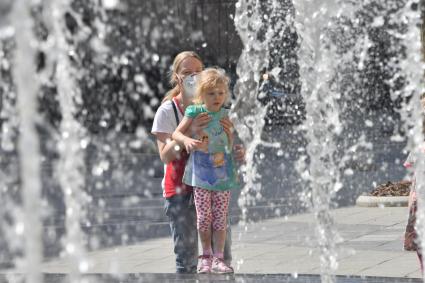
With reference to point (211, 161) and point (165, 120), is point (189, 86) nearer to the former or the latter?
point (165, 120)

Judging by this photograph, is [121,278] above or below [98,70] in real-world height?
below

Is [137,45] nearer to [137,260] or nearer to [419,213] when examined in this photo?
[137,260]

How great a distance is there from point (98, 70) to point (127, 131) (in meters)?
3.25

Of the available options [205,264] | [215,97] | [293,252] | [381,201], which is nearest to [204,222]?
[205,264]

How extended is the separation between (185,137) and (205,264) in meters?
0.74

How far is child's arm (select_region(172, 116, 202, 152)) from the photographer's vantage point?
6661 millimetres

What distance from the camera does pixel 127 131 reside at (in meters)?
29.3

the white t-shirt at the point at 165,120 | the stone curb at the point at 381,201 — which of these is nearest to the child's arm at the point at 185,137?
the white t-shirt at the point at 165,120

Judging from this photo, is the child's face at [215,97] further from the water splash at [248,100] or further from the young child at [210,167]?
the water splash at [248,100]

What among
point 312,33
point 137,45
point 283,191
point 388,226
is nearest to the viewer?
point 312,33

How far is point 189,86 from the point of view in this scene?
691 centimetres

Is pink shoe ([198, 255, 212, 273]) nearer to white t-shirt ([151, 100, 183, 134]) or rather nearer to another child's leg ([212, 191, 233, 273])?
another child's leg ([212, 191, 233, 273])

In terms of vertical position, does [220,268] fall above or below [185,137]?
below

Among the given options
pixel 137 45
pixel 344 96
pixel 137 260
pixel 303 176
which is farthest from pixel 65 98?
pixel 137 45
